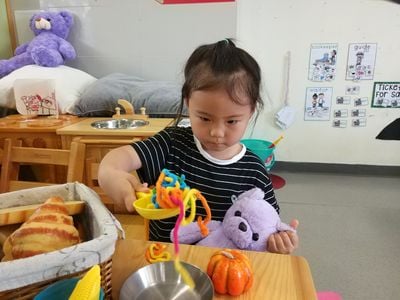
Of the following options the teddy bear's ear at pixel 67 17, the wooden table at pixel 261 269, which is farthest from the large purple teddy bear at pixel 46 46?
the wooden table at pixel 261 269

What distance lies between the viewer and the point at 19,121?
1.66 metres

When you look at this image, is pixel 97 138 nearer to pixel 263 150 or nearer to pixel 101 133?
pixel 101 133

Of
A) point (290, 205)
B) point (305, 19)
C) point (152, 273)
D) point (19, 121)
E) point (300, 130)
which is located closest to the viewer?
point (152, 273)

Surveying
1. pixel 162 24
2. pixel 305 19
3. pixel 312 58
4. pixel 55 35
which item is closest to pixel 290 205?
pixel 312 58

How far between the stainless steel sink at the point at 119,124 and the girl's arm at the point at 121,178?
2.87ft

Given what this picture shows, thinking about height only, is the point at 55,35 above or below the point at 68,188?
above

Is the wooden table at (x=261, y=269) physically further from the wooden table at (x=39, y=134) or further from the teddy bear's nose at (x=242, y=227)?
the wooden table at (x=39, y=134)

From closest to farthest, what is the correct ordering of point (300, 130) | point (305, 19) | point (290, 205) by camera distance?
point (290, 205) → point (305, 19) → point (300, 130)

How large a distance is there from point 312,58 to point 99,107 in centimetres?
139

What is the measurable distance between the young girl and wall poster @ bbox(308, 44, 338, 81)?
1618mm

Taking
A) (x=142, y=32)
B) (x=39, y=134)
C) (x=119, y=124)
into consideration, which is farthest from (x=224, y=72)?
(x=142, y=32)

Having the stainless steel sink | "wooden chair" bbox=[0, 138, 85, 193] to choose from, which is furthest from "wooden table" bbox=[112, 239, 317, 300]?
the stainless steel sink

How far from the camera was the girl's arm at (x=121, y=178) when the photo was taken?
1.74 feet

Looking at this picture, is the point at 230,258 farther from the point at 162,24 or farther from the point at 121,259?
the point at 162,24
